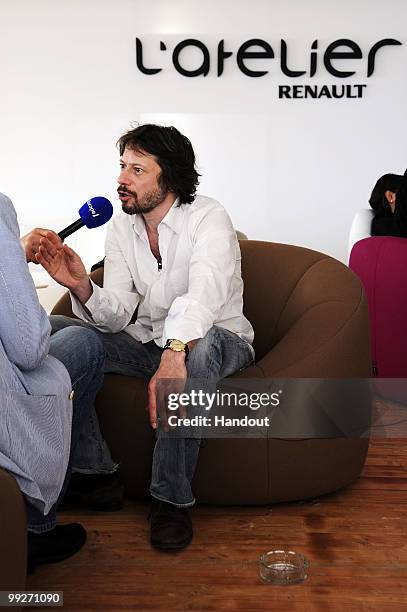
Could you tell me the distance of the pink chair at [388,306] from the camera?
4.05 meters

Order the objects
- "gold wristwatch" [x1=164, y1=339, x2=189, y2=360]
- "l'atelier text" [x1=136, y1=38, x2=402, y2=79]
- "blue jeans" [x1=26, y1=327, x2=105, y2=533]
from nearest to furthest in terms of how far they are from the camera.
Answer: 1. "blue jeans" [x1=26, y1=327, x2=105, y2=533]
2. "gold wristwatch" [x1=164, y1=339, x2=189, y2=360]
3. "l'atelier text" [x1=136, y1=38, x2=402, y2=79]

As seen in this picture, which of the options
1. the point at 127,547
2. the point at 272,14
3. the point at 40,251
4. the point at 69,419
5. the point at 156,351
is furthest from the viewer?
the point at 272,14

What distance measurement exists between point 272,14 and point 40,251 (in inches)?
171

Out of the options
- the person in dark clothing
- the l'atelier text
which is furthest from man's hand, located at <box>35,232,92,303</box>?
the l'atelier text

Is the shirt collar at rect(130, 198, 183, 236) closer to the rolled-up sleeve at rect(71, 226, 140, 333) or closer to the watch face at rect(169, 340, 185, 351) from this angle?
the rolled-up sleeve at rect(71, 226, 140, 333)

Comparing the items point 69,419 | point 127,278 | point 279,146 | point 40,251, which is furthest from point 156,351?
point 279,146

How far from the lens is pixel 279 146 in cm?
670

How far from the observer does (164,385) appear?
2568mm

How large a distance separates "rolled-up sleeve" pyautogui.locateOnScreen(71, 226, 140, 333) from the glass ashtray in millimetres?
957

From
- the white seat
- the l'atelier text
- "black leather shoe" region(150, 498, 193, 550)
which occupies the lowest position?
"black leather shoe" region(150, 498, 193, 550)

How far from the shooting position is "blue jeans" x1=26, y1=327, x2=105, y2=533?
2.50 m

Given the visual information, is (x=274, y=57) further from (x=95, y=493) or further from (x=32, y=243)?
(x=95, y=493)

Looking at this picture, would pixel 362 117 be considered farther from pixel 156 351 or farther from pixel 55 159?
pixel 156 351

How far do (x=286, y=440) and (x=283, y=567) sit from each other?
0.50m
